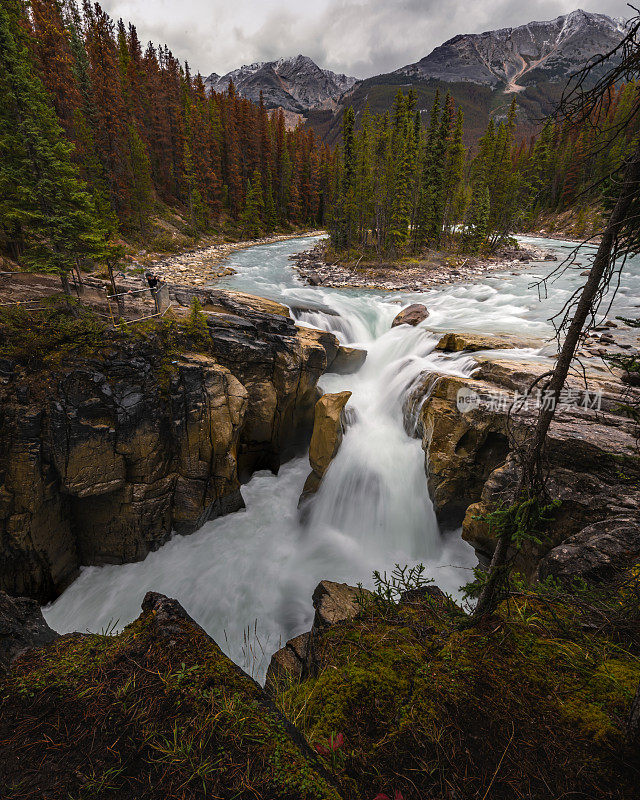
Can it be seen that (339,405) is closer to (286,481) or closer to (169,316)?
(286,481)

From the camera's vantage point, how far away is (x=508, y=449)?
32.5 ft

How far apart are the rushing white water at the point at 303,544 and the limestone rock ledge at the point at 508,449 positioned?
3.38 ft

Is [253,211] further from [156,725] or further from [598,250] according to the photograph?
[156,725]

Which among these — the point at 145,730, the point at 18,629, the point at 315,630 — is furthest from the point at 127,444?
the point at 145,730

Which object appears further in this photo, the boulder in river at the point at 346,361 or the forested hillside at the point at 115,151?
the boulder in river at the point at 346,361

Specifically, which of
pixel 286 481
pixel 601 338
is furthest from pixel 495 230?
pixel 286 481

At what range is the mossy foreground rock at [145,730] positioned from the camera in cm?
284

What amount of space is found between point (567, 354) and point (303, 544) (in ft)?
33.1

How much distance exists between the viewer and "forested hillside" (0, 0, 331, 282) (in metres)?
10.4

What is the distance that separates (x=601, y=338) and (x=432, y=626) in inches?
555

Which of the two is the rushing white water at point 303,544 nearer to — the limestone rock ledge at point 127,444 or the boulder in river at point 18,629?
the limestone rock ledge at point 127,444

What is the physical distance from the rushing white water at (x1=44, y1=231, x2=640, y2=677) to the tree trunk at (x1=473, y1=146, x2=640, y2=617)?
Answer: 331 centimetres

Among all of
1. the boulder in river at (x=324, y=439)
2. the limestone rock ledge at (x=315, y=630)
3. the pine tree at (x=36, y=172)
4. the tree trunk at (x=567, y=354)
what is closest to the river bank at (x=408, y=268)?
the boulder in river at (x=324, y=439)

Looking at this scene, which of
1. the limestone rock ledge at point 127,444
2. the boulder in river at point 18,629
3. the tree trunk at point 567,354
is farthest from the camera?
the limestone rock ledge at point 127,444
